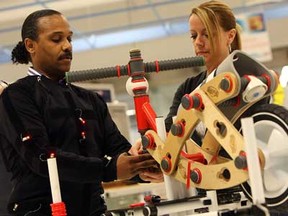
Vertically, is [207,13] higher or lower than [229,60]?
higher

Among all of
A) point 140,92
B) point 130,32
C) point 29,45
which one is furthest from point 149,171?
point 130,32

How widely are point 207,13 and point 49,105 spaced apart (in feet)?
1.91

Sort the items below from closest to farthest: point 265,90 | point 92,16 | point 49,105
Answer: point 265,90 < point 49,105 < point 92,16

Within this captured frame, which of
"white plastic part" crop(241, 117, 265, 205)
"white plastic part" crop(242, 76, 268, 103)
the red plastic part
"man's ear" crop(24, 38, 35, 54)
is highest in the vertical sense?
"man's ear" crop(24, 38, 35, 54)

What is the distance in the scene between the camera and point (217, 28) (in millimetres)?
1577

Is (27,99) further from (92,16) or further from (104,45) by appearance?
(104,45)

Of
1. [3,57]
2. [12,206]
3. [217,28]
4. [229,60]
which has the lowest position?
[12,206]

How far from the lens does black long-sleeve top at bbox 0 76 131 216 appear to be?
1.51 meters

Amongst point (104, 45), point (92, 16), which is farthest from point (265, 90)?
point (104, 45)

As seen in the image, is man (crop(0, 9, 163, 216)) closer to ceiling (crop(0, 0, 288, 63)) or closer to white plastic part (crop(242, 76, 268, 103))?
white plastic part (crop(242, 76, 268, 103))

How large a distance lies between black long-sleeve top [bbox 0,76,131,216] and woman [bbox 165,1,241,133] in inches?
11.0

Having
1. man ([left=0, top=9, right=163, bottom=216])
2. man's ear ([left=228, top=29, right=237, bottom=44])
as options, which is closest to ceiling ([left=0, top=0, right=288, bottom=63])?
man ([left=0, top=9, right=163, bottom=216])

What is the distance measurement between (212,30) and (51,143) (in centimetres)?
61

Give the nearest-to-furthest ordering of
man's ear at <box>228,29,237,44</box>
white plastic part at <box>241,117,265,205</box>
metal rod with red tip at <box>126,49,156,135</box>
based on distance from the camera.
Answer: white plastic part at <box>241,117,265,205</box> < metal rod with red tip at <box>126,49,156,135</box> < man's ear at <box>228,29,237,44</box>
